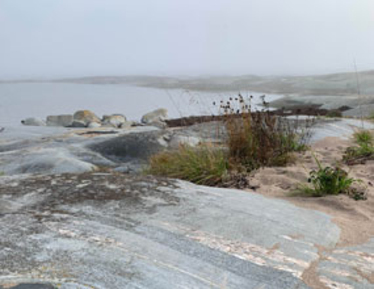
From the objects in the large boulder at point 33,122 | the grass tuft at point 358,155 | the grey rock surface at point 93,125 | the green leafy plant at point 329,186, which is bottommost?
the grass tuft at point 358,155

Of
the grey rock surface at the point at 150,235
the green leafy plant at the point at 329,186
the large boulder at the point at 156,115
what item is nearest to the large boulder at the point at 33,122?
the large boulder at the point at 156,115

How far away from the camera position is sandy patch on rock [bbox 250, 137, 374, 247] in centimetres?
283

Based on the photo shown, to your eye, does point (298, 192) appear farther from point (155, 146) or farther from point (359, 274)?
point (155, 146)

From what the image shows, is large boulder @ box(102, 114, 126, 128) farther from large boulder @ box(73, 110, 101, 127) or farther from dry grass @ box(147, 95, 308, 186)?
dry grass @ box(147, 95, 308, 186)

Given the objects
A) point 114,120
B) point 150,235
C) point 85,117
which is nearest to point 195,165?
point 150,235

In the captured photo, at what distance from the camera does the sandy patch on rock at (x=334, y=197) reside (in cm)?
283

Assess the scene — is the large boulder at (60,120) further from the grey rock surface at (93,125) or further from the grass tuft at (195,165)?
the grass tuft at (195,165)

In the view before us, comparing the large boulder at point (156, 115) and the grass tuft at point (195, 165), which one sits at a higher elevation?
the grass tuft at point (195, 165)

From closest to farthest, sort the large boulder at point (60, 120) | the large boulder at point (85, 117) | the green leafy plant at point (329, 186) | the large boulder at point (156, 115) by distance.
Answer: the green leafy plant at point (329, 186), the large boulder at point (85, 117), the large boulder at point (60, 120), the large boulder at point (156, 115)

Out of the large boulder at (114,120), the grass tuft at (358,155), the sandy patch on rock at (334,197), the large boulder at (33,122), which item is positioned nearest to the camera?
the sandy patch on rock at (334,197)

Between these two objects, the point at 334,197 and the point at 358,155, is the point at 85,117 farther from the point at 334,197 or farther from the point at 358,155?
the point at 334,197

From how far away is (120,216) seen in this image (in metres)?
2.63

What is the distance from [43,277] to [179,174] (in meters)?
2.77

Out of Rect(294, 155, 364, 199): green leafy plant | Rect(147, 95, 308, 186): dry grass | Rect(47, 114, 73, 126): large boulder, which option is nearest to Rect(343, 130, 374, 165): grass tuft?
Rect(147, 95, 308, 186): dry grass
